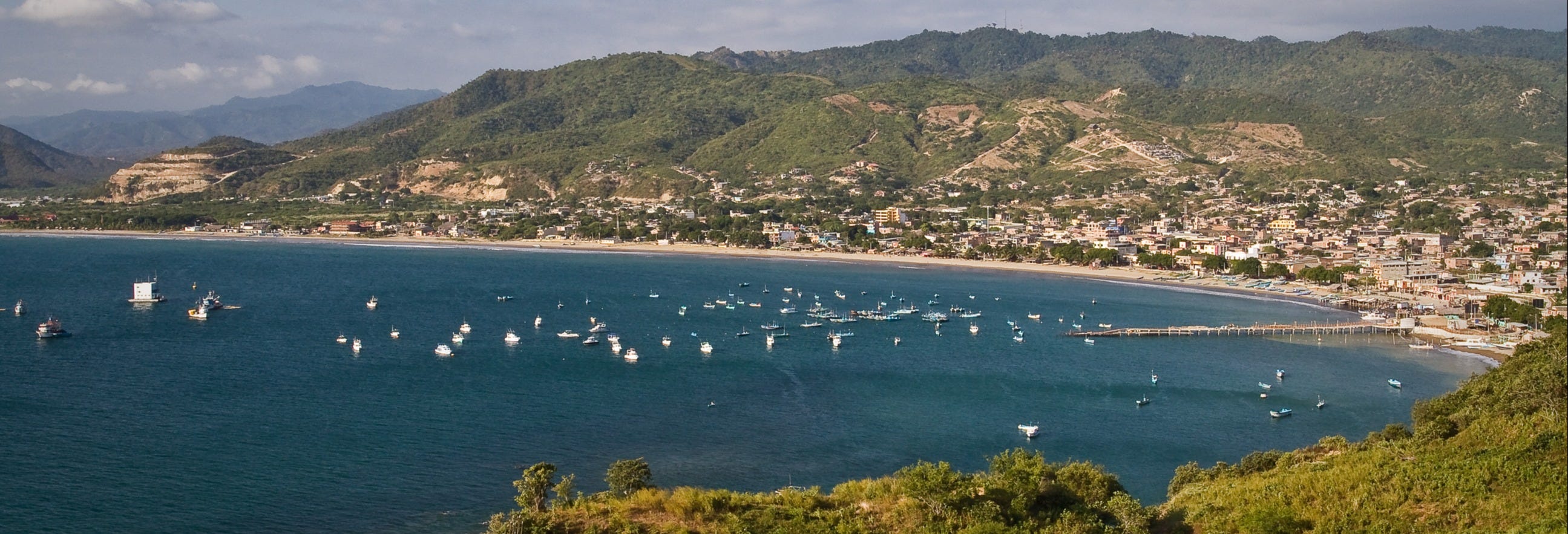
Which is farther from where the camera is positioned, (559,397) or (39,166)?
(39,166)

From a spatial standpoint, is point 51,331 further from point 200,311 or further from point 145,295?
point 145,295

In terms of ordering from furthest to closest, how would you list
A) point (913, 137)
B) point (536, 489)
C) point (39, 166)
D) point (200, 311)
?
point (39, 166) → point (913, 137) → point (200, 311) → point (536, 489)

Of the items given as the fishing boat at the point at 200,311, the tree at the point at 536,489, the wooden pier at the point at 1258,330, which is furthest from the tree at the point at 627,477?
the fishing boat at the point at 200,311

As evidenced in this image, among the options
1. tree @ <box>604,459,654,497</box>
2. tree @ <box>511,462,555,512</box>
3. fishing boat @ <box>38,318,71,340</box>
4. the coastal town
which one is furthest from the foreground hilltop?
tree @ <box>511,462,555,512</box>

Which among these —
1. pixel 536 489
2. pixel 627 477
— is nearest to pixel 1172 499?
pixel 627 477

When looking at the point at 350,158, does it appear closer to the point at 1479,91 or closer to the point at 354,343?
the point at 354,343

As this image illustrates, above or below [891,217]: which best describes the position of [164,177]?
above

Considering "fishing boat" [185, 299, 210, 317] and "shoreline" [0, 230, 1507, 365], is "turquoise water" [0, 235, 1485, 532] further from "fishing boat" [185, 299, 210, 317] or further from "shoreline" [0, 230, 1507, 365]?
"shoreline" [0, 230, 1507, 365]
